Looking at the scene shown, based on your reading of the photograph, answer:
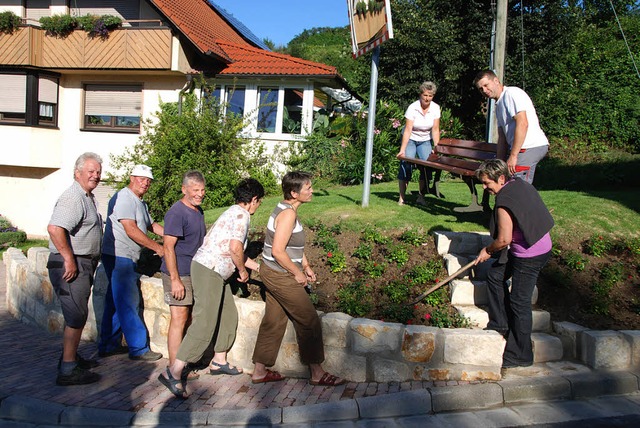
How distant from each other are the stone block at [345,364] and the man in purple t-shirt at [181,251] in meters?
1.37

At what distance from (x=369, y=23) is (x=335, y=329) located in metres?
4.47

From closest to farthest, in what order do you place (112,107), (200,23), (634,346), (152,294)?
1. (634,346)
2. (152,294)
3. (112,107)
4. (200,23)

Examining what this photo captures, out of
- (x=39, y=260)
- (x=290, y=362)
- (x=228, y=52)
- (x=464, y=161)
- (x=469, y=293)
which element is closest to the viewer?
(x=290, y=362)

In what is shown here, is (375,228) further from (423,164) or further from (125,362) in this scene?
(125,362)

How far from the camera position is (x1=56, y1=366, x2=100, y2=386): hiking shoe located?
16.4ft

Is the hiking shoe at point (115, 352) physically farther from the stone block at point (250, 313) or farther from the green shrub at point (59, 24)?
the green shrub at point (59, 24)

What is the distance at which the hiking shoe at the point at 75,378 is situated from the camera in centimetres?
500

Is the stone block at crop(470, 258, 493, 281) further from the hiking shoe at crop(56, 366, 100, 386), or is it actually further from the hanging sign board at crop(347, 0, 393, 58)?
the hiking shoe at crop(56, 366, 100, 386)

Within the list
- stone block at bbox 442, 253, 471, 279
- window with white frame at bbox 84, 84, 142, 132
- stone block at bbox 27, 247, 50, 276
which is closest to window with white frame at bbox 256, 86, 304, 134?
window with white frame at bbox 84, 84, 142, 132

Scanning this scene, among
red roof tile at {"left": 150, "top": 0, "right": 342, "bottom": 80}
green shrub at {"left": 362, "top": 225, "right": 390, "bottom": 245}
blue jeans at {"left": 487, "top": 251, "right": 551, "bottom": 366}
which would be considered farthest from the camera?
red roof tile at {"left": 150, "top": 0, "right": 342, "bottom": 80}

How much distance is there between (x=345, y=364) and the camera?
4918 mm

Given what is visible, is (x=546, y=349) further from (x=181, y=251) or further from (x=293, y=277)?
(x=181, y=251)

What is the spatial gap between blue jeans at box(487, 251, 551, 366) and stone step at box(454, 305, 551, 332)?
0.20 m

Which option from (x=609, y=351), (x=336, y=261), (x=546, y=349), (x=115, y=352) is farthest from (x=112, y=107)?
(x=609, y=351)
